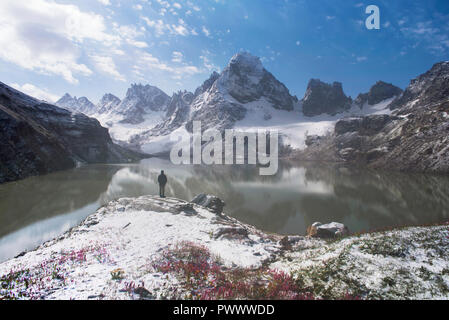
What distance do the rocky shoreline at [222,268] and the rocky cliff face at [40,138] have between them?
3660 centimetres

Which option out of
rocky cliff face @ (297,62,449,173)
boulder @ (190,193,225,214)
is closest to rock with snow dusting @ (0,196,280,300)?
boulder @ (190,193,225,214)

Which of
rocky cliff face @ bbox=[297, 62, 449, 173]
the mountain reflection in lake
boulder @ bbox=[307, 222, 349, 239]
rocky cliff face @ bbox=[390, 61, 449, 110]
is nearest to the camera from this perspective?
boulder @ bbox=[307, 222, 349, 239]

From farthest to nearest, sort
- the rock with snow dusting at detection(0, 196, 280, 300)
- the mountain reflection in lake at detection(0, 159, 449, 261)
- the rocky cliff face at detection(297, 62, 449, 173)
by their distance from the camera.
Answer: the rocky cliff face at detection(297, 62, 449, 173), the mountain reflection in lake at detection(0, 159, 449, 261), the rock with snow dusting at detection(0, 196, 280, 300)

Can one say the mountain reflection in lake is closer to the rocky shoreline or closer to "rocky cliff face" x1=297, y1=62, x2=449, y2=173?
the rocky shoreline

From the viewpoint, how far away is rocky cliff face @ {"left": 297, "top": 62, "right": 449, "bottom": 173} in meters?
60.0

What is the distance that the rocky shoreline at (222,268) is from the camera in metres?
7.06

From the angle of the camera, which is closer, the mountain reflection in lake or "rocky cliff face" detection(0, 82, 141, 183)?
the mountain reflection in lake

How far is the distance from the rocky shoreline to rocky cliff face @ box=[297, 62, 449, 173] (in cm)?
6464

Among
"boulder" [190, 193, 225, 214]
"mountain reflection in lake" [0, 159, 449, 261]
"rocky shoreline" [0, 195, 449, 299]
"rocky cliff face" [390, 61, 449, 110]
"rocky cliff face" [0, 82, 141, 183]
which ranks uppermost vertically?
"rocky cliff face" [390, 61, 449, 110]

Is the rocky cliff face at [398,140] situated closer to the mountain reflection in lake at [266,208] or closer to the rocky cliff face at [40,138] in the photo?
the mountain reflection in lake at [266,208]

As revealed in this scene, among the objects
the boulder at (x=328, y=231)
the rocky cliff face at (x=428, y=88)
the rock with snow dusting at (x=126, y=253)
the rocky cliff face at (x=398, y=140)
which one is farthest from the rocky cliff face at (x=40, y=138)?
the rocky cliff face at (x=428, y=88)

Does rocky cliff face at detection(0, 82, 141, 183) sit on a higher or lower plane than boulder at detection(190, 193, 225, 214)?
higher
